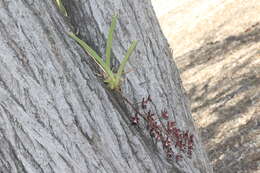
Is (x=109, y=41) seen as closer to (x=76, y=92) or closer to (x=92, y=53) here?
(x=92, y=53)

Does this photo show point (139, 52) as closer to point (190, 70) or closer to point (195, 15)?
point (190, 70)

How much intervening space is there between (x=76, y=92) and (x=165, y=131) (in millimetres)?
457

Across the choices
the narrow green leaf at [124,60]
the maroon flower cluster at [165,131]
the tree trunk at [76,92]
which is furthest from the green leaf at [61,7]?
the maroon flower cluster at [165,131]

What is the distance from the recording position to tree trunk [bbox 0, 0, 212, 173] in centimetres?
157

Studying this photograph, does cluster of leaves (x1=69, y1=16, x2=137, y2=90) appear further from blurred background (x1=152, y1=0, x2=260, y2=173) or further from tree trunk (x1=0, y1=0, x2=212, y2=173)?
blurred background (x1=152, y1=0, x2=260, y2=173)

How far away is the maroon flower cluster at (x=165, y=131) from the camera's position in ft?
6.22

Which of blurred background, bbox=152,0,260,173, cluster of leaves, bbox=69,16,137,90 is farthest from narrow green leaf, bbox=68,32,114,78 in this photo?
blurred background, bbox=152,0,260,173

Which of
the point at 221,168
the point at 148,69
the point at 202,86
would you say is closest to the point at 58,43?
the point at 148,69

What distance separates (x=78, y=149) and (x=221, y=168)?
2917mm

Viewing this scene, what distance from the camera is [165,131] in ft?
6.40

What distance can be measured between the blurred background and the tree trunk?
2396mm

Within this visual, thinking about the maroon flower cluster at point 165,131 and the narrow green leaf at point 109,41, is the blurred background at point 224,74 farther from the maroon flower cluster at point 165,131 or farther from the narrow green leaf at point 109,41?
the narrow green leaf at point 109,41

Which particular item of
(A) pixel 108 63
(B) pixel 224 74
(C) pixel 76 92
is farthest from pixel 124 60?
(B) pixel 224 74

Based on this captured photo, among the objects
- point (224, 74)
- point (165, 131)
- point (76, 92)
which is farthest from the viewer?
point (224, 74)
